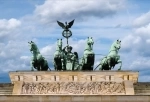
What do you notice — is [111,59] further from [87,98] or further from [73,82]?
[87,98]

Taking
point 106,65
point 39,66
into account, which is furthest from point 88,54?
point 39,66

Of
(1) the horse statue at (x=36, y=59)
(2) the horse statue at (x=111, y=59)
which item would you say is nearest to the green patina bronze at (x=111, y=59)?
(2) the horse statue at (x=111, y=59)

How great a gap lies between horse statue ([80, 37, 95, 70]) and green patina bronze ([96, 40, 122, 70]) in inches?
25.8

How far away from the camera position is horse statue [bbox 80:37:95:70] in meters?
27.0

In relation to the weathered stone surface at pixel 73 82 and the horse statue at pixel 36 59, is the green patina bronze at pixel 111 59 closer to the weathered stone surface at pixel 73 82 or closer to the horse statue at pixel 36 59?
the weathered stone surface at pixel 73 82

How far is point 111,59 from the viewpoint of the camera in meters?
26.9

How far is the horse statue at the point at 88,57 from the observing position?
27.0 m

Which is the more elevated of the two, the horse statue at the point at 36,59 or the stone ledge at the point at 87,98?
the horse statue at the point at 36,59

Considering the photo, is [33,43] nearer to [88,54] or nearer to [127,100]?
[88,54]

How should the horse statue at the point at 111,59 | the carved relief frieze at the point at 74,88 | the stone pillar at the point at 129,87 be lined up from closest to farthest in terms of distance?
the carved relief frieze at the point at 74,88 < the stone pillar at the point at 129,87 < the horse statue at the point at 111,59

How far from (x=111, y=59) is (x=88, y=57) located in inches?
50.3

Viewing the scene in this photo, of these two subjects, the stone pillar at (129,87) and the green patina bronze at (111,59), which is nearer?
the stone pillar at (129,87)

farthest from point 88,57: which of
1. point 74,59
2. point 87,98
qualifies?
point 87,98

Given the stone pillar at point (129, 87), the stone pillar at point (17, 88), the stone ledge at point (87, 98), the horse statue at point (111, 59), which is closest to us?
the stone ledge at point (87, 98)
